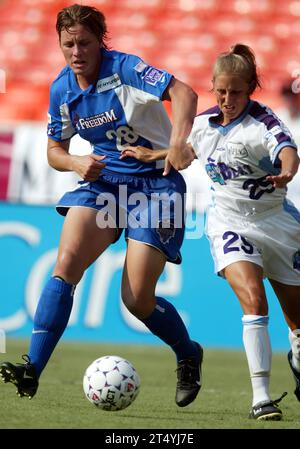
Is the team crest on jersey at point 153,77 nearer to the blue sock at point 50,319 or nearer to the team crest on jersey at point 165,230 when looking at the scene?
the team crest on jersey at point 165,230

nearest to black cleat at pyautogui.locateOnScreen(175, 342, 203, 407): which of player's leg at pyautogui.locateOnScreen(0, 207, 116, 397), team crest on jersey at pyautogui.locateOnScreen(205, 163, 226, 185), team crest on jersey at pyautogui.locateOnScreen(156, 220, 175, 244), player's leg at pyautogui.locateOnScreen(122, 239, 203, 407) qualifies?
player's leg at pyautogui.locateOnScreen(122, 239, 203, 407)

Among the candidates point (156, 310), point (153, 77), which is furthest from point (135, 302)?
point (153, 77)

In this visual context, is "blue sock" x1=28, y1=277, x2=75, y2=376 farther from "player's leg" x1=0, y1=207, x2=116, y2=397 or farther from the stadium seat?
the stadium seat

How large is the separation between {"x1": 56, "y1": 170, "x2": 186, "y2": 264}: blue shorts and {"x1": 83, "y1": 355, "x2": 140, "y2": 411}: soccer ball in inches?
30.6

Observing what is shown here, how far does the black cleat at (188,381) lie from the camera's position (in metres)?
6.04

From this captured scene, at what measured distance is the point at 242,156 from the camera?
5559 mm

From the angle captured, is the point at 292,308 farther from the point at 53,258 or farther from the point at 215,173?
the point at 53,258

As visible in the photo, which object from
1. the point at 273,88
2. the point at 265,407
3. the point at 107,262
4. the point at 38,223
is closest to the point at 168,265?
the point at 107,262

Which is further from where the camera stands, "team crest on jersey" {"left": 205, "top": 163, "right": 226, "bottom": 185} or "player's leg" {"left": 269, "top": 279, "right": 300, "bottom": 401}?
"player's leg" {"left": 269, "top": 279, "right": 300, "bottom": 401}

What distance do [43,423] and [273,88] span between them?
9.73 meters

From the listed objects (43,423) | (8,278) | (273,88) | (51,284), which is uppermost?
(273,88)

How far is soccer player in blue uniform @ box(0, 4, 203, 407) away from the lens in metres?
5.59
